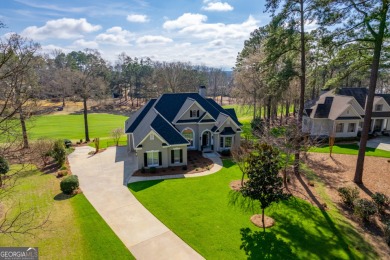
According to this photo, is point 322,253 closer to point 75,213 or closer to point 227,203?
point 227,203

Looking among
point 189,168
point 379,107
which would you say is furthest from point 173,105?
point 379,107

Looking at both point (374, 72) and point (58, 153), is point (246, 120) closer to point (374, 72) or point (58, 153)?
point (374, 72)

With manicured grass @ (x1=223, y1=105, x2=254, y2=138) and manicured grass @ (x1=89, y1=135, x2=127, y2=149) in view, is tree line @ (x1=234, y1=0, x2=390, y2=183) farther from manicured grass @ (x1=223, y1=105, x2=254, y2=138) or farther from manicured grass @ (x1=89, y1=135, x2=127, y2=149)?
manicured grass @ (x1=89, y1=135, x2=127, y2=149)

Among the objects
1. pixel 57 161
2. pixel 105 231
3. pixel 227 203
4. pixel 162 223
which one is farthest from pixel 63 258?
pixel 57 161

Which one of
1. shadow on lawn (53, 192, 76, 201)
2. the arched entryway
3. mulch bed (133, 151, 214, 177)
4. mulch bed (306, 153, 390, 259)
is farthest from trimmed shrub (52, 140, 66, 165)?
mulch bed (306, 153, 390, 259)

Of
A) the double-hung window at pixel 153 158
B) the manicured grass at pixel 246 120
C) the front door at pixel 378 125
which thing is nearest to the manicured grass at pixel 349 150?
the manicured grass at pixel 246 120

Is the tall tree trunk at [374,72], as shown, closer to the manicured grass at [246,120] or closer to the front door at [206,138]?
the manicured grass at [246,120]

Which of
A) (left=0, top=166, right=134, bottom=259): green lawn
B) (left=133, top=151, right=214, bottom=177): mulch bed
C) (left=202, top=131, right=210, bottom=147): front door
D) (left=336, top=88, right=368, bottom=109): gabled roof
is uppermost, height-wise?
(left=336, top=88, right=368, bottom=109): gabled roof
